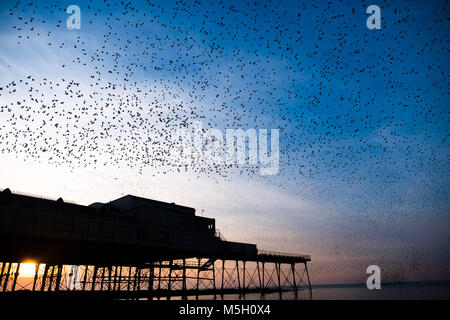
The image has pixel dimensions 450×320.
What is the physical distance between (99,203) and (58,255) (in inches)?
397

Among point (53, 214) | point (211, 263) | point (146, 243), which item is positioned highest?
point (53, 214)

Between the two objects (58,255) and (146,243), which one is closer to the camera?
(146,243)

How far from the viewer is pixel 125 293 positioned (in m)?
40.3

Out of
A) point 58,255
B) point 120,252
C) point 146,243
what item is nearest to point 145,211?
point 146,243

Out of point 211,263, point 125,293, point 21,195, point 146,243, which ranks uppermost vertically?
point 21,195

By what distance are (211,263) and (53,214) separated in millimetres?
30463
